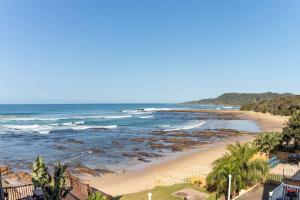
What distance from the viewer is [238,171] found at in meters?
15.5

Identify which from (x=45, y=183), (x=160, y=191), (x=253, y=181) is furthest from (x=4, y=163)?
(x=253, y=181)

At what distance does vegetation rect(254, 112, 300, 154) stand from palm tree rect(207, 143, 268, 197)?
973cm

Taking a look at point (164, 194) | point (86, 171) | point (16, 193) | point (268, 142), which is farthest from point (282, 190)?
point (86, 171)

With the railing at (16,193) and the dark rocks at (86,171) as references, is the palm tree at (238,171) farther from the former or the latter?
the dark rocks at (86,171)

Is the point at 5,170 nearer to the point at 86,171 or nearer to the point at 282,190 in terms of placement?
the point at 86,171

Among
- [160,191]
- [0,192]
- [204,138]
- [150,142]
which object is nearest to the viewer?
[0,192]

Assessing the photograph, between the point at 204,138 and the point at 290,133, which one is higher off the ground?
the point at 290,133

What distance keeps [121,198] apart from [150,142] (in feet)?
82.9

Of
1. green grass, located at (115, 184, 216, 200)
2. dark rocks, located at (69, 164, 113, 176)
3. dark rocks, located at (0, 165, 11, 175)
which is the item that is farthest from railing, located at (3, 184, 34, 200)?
dark rocks, located at (0, 165, 11, 175)

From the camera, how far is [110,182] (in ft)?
74.6

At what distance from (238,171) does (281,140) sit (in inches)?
520

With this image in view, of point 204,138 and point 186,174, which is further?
point 204,138

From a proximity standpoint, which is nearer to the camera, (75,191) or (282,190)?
(282,190)

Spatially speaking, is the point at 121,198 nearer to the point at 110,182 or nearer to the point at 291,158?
the point at 110,182
